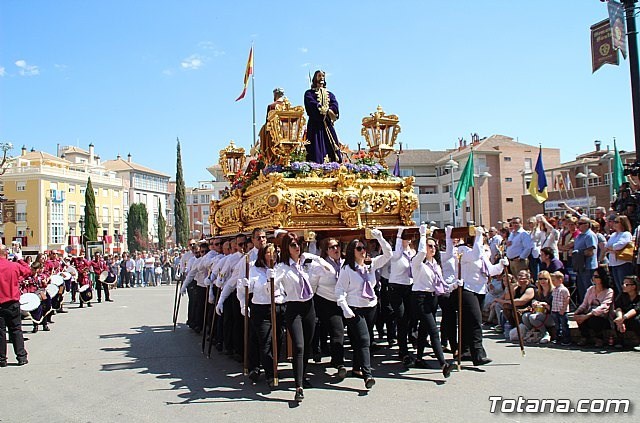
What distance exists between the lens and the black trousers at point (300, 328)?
22.7 feet

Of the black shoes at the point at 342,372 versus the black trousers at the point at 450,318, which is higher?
the black trousers at the point at 450,318

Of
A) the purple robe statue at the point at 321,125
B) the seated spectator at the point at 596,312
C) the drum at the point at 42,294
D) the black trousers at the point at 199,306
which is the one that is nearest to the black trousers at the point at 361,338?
the purple robe statue at the point at 321,125

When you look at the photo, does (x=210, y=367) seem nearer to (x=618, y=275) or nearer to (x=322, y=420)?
(x=322, y=420)

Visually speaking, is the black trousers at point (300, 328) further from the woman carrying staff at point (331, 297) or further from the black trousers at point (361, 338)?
the black trousers at point (361, 338)

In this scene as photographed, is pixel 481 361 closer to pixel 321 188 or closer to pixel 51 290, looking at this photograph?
pixel 321 188

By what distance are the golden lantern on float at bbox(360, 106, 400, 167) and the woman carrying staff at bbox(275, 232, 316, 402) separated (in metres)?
3.74

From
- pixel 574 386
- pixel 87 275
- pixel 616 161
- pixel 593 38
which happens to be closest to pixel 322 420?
pixel 574 386

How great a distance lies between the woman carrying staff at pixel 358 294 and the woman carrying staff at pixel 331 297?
14cm

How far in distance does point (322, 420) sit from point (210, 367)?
3.37 metres

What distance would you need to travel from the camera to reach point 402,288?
850 cm

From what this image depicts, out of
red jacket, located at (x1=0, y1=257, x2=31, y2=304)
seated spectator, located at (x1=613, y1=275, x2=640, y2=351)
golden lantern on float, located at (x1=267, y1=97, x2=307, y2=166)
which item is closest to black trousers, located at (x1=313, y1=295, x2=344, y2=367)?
golden lantern on float, located at (x1=267, y1=97, x2=307, y2=166)

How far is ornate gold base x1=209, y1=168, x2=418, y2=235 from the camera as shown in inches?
349

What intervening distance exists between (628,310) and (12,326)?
9.67 m

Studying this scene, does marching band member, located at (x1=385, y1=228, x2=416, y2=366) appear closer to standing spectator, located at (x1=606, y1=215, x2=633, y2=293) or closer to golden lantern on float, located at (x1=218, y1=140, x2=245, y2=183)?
standing spectator, located at (x1=606, y1=215, x2=633, y2=293)
